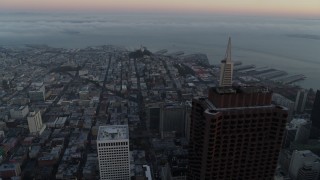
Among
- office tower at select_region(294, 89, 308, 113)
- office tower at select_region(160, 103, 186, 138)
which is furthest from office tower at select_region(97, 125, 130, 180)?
office tower at select_region(294, 89, 308, 113)

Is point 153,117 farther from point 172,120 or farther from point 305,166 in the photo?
point 305,166

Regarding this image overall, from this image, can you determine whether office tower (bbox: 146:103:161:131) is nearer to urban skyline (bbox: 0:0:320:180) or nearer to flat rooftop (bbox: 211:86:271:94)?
urban skyline (bbox: 0:0:320:180)

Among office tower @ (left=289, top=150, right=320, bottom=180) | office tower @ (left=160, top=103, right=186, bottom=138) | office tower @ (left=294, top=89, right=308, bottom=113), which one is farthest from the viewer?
office tower @ (left=294, top=89, right=308, bottom=113)

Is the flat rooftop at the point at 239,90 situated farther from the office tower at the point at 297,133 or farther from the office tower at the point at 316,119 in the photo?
the office tower at the point at 316,119

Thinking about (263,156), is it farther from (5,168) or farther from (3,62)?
(3,62)

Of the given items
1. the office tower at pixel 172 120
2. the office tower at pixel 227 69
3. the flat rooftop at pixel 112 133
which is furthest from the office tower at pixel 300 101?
the flat rooftop at pixel 112 133

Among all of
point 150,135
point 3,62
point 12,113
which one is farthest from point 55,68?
point 150,135
